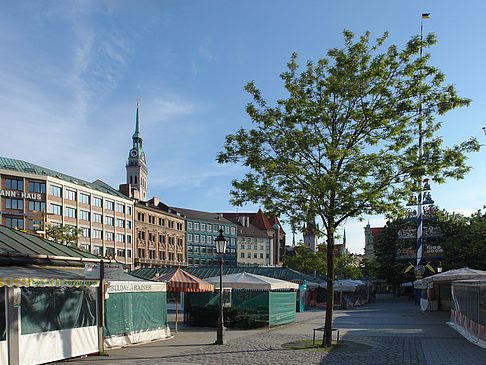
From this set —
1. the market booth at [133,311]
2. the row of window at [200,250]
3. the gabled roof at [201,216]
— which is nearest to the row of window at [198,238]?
the row of window at [200,250]

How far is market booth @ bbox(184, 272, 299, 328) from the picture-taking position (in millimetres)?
25250

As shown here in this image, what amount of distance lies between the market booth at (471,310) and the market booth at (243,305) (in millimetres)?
8583

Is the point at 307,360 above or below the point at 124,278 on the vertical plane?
below

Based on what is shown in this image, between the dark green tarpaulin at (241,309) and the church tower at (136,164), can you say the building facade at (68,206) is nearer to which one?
the dark green tarpaulin at (241,309)

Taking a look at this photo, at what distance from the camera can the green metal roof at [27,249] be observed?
1305cm

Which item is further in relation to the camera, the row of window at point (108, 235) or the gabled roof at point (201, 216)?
the gabled roof at point (201, 216)

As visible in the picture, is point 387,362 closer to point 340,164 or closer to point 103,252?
point 340,164

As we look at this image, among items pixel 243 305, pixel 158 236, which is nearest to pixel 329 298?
pixel 243 305

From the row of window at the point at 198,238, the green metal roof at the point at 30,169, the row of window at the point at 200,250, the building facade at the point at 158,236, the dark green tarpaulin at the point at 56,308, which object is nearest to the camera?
the dark green tarpaulin at the point at 56,308

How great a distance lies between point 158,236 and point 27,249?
83737 mm

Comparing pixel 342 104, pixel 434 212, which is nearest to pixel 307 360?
pixel 342 104

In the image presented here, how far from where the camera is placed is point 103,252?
77.9 metres

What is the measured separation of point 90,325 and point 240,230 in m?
123

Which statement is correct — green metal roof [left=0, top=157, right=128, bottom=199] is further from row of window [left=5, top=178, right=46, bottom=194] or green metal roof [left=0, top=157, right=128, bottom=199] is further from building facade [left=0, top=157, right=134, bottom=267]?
row of window [left=5, top=178, right=46, bottom=194]
